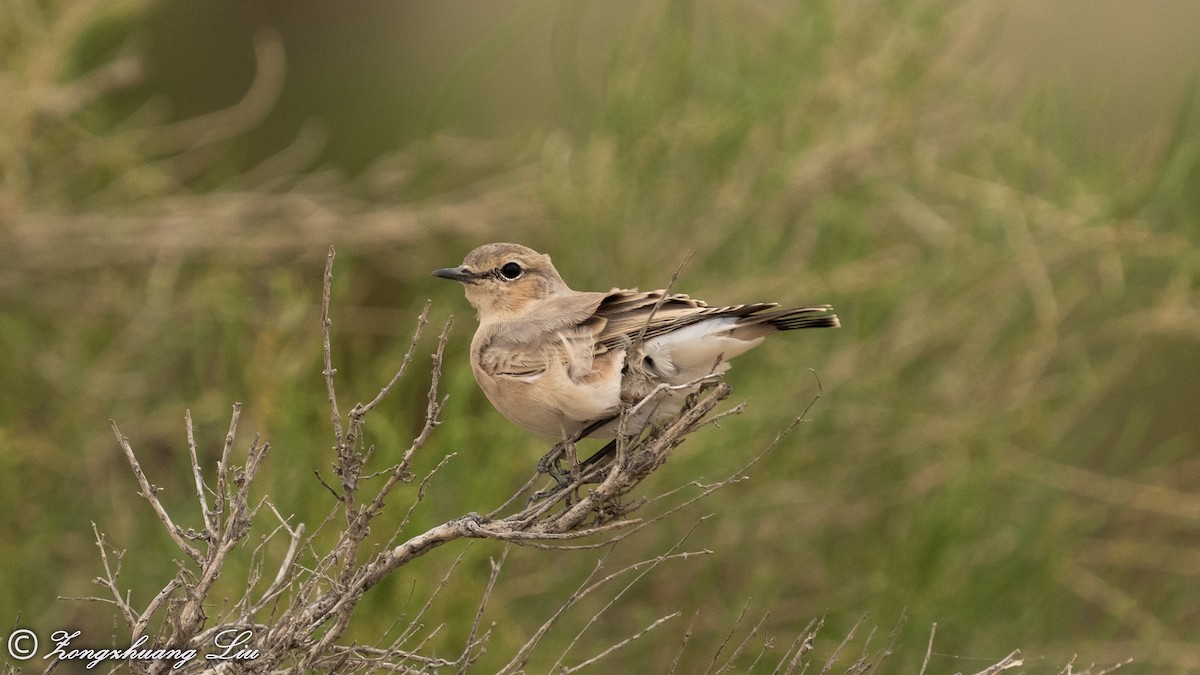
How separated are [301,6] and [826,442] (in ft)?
22.7

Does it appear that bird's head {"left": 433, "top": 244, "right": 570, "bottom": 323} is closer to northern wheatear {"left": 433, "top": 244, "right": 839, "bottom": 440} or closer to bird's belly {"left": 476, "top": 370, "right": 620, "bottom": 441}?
northern wheatear {"left": 433, "top": 244, "right": 839, "bottom": 440}

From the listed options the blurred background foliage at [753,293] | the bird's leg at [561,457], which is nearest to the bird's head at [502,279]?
the bird's leg at [561,457]

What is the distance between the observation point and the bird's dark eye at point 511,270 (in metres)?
5.18

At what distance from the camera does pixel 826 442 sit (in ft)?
27.2

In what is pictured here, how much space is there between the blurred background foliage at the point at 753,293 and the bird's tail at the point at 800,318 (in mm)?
2959

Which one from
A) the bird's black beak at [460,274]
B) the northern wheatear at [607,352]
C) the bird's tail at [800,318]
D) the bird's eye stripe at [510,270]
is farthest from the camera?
the bird's eye stripe at [510,270]

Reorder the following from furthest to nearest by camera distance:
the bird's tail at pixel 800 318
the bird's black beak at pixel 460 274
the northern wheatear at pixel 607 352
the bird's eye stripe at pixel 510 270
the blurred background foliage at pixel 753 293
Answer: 1. the blurred background foliage at pixel 753 293
2. the bird's eye stripe at pixel 510 270
3. the bird's black beak at pixel 460 274
4. the northern wheatear at pixel 607 352
5. the bird's tail at pixel 800 318

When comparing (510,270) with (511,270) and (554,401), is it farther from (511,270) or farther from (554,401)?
(554,401)

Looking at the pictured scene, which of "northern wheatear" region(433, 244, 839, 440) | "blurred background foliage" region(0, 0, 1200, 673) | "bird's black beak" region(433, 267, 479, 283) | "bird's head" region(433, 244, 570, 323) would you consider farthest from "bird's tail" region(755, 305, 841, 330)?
"blurred background foliage" region(0, 0, 1200, 673)

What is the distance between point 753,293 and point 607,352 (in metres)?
3.60

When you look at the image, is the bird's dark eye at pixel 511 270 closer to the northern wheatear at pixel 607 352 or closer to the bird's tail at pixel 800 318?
the northern wheatear at pixel 607 352

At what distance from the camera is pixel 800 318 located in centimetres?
408

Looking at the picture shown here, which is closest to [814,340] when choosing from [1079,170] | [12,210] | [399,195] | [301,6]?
[1079,170]

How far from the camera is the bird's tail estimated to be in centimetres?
399
